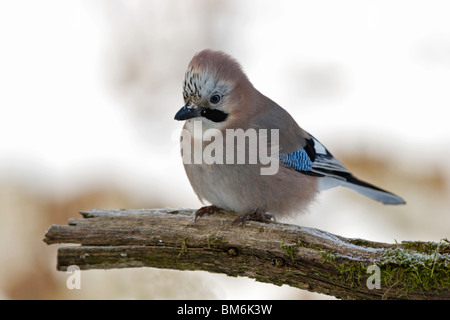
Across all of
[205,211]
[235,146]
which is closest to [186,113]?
[235,146]

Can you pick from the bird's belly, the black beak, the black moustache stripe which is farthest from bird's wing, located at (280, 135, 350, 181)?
the black beak

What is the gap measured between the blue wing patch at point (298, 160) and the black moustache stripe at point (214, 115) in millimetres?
610

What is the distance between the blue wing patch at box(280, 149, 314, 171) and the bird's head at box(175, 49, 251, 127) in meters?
0.58

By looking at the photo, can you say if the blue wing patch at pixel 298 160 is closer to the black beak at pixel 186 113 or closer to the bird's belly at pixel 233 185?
the bird's belly at pixel 233 185

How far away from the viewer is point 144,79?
231 inches

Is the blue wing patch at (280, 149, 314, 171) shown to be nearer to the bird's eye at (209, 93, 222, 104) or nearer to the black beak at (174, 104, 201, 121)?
the bird's eye at (209, 93, 222, 104)

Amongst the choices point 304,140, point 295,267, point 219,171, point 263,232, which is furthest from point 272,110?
point 295,267

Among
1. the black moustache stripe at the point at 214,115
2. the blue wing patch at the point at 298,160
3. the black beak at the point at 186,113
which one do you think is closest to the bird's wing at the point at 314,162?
the blue wing patch at the point at 298,160

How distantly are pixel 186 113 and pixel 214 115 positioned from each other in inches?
11.2

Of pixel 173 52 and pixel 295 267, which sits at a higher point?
pixel 173 52

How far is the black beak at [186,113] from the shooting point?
379 cm

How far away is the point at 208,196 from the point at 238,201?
26cm

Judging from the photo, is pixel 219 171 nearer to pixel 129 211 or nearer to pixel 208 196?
pixel 208 196

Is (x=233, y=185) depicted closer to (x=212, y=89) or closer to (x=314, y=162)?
(x=212, y=89)
